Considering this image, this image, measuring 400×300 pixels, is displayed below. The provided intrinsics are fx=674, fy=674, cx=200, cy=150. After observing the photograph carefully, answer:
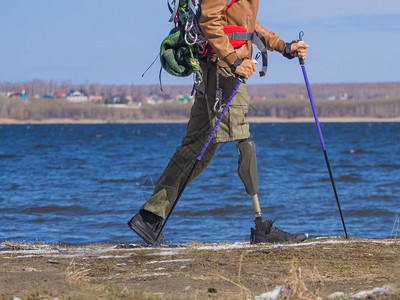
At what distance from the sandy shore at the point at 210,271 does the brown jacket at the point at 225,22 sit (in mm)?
1549

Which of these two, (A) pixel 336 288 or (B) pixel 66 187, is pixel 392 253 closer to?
(A) pixel 336 288

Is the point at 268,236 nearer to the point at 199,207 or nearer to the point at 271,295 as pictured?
the point at 271,295

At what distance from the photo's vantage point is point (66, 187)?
18625 millimetres

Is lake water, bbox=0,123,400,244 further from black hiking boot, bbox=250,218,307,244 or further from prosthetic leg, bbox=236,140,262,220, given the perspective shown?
black hiking boot, bbox=250,218,307,244

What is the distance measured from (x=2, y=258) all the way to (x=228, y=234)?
16.4 feet

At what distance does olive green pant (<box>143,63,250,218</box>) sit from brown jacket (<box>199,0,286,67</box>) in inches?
8.5

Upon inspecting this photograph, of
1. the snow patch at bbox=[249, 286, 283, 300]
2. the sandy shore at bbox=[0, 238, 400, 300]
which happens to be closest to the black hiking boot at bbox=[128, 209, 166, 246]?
the sandy shore at bbox=[0, 238, 400, 300]

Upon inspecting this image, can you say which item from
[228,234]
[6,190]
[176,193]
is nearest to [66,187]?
[6,190]

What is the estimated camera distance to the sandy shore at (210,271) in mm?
3678

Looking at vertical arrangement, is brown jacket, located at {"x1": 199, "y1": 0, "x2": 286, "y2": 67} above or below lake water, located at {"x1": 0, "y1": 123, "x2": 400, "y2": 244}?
above

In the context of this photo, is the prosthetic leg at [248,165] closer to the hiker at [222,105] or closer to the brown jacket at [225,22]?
the hiker at [222,105]

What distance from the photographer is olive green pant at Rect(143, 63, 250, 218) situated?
547cm

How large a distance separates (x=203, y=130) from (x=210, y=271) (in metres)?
1.60

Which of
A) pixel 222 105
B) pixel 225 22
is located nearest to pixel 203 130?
pixel 222 105
